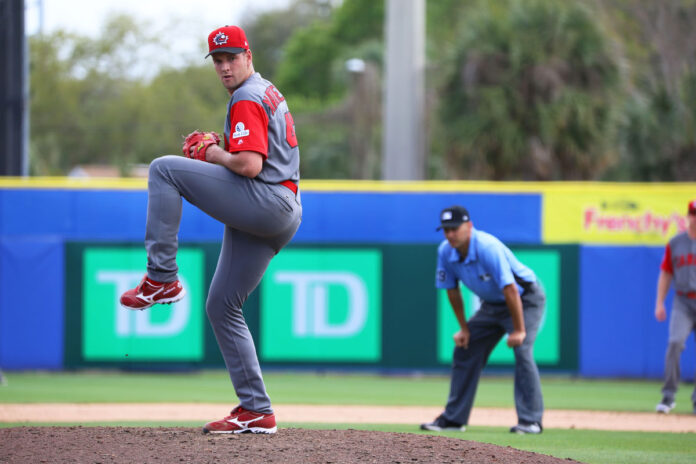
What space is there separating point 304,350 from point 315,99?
43572 millimetres

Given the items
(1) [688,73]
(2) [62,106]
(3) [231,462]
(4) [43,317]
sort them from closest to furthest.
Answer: (3) [231,462]
(4) [43,317]
(1) [688,73]
(2) [62,106]

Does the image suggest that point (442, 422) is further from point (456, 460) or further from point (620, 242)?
point (620, 242)

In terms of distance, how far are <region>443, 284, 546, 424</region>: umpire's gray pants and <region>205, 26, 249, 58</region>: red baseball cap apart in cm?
363

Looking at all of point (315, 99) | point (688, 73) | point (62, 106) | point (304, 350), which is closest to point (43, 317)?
point (304, 350)

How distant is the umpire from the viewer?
7621 millimetres

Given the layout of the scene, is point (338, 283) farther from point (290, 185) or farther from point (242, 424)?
point (290, 185)

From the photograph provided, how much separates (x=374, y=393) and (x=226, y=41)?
7.03 m

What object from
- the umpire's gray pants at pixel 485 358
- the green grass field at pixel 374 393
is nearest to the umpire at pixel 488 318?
the umpire's gray pants at pixel 485 358

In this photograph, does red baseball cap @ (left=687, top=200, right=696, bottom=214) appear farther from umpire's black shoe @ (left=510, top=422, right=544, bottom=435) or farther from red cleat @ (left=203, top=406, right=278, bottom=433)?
red cleat @ (left=203, top=406, right=278, bottom=433)

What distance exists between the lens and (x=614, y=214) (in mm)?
13281

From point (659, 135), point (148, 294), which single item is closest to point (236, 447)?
point (148, 294)

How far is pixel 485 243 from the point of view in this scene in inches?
301

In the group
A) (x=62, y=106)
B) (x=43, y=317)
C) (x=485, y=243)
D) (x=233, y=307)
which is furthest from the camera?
(x=62, y=106)

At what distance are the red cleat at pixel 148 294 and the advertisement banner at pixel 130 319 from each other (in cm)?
→ 786
